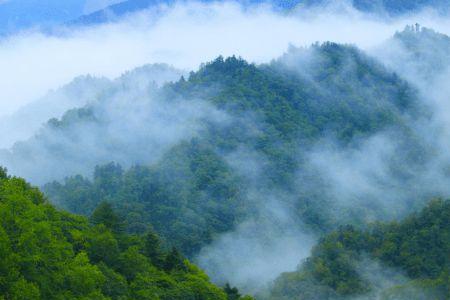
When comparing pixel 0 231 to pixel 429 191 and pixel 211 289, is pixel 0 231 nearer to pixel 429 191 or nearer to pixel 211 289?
pixel 211 289

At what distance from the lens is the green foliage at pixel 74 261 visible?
2256cm

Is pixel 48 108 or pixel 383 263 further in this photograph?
pixel 48 108

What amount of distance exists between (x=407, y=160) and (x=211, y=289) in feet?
196

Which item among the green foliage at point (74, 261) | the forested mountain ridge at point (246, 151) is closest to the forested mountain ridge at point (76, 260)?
the green foliage at point (74, 261)

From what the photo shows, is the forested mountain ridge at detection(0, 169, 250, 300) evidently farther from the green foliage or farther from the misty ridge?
the misty ridge

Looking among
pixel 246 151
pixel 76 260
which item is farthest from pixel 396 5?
pixel 76 260

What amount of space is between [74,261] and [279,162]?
60.6 m

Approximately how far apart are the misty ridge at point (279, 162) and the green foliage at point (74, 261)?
47.9ft

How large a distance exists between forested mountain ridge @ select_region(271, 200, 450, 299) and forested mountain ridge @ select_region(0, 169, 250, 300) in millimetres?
10848

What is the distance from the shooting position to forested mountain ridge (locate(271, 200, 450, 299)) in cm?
4528

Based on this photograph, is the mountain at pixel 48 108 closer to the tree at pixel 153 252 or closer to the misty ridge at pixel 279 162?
the misty ridge at pixel 279 162

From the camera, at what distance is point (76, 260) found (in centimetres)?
2608

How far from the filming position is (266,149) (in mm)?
86875

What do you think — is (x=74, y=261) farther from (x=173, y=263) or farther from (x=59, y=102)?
(x=59, y=102)
